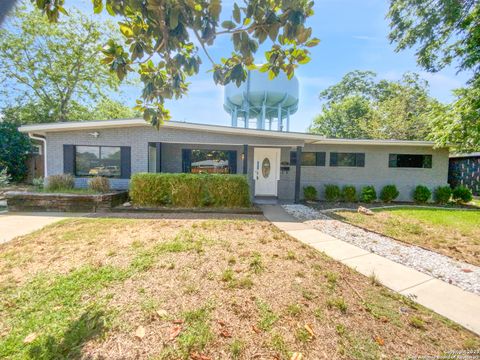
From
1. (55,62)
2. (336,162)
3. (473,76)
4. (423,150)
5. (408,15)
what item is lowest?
(336,162)

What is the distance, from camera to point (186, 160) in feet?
35.2

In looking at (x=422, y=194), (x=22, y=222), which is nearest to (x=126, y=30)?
(x=22, y=222)

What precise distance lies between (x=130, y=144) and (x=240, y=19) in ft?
28.1

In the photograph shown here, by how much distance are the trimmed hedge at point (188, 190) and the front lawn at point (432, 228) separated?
11.9 ft

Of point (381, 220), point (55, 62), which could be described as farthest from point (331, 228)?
point (55, 62)

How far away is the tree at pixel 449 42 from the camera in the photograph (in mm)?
7141

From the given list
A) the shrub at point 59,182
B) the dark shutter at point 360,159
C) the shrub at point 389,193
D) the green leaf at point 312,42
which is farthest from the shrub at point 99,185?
the shrub at point 389,193

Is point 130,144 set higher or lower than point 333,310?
higher

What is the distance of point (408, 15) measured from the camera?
8.48m

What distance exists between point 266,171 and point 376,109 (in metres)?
16.9

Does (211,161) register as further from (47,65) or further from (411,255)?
(47,65)

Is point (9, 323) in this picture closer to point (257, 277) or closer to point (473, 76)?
point (257, 277)

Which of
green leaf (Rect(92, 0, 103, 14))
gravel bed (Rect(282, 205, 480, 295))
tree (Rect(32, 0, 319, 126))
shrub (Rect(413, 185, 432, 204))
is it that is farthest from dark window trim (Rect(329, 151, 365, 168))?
green leaf (Rect(92, 0, 103, 14))

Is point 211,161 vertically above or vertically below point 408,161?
below
